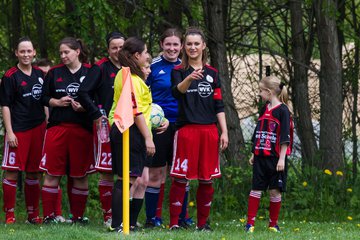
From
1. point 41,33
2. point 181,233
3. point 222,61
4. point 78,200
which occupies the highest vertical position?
point 41,33

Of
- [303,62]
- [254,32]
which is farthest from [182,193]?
[254,32]

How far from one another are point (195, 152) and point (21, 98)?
2.22 m

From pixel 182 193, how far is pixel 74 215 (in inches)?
57.8

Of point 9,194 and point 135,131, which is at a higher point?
point 135,131

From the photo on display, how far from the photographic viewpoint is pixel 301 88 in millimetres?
14875

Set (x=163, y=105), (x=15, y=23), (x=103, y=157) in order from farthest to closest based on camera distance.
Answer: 1. (x=15, y=23)
2. (x=163, y=105)
3. (x=103, y=157)

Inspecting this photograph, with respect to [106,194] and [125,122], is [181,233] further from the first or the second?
[106,194]

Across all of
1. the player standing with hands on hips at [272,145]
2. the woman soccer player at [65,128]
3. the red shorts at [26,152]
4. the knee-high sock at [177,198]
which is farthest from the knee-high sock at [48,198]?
the player standing with hands on hips at [272,145]

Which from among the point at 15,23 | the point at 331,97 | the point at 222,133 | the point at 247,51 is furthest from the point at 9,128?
the point at 247,51

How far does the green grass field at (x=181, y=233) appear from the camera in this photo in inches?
336

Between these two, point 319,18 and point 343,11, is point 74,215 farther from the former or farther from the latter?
point 343,11

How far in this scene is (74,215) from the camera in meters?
10.8

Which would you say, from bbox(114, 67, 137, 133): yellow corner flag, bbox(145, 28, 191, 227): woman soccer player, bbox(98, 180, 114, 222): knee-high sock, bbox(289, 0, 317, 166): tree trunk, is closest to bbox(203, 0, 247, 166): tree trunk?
bbox(289, 0, 317, 166): tree trunk

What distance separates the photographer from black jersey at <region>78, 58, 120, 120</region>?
32.8 feet
